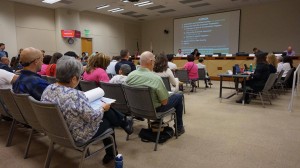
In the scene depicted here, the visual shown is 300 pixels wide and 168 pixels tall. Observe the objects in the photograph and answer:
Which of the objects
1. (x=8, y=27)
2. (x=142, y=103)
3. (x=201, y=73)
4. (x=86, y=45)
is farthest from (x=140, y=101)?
(x=86, y=45)

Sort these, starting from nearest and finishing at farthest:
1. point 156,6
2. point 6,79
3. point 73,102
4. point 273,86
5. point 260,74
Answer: point 73,102 < point 6,79 < point 260,74 < point 273,86 < point 156,6

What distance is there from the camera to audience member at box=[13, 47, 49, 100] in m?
1.94

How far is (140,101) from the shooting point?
2.34 m

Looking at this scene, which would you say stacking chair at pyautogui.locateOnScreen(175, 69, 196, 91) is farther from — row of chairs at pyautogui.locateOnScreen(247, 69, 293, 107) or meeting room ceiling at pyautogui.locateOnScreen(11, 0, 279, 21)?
meeting room ceiling at pyautogui.locateOnScreen(11, 0, 279, 21)

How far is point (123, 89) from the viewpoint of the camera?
2.50 m

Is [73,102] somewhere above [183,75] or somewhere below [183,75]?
above

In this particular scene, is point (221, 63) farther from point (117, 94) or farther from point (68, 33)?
point (68, 33)

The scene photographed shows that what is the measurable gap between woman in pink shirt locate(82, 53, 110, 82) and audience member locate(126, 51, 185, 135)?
47cm

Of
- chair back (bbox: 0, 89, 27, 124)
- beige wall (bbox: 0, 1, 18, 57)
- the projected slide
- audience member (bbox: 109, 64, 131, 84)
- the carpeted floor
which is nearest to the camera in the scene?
the carpeted floor

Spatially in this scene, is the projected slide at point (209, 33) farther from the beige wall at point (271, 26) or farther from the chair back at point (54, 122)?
the chair back at point (54, 122)

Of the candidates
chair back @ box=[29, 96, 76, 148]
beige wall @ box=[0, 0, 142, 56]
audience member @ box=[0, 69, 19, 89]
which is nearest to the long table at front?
beige wall @ box=[0, 0, 142, 56]

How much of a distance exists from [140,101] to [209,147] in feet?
3.24

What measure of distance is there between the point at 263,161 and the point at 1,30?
975 centimetres

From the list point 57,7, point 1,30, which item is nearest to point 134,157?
point 1,30
